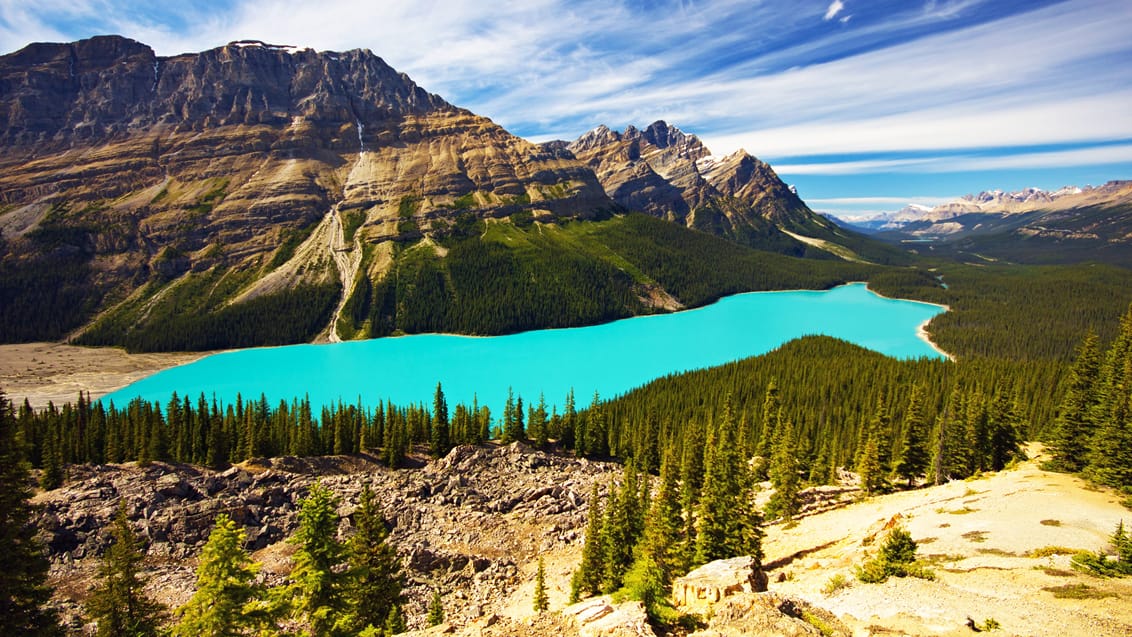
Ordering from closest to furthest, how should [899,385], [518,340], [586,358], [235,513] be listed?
[235,513]
[899,385]
[586,358]
[518,340]

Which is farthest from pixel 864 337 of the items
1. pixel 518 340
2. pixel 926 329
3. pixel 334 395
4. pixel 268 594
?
pixel 268 594

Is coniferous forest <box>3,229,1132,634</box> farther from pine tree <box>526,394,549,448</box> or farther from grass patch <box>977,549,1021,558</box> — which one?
grass patch <box>977,549,1021,558</box>

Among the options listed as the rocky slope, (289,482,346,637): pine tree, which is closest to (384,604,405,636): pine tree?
the rocky slope

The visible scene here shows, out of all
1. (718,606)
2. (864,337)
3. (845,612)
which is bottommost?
(864,337)

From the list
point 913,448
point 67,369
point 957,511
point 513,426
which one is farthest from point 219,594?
point 67,369

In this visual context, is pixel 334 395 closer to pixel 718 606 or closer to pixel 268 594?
pixel 268 594

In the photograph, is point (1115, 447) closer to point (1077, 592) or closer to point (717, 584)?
point (1077, 592)

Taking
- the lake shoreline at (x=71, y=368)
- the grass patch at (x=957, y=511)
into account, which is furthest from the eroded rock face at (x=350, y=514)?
the lake shoreline at (x=71, y=368)

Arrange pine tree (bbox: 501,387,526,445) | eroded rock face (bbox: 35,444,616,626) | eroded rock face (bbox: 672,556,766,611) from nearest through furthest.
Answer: eroded rock face (bbox: 672,556,766,611)
eroded rock face (bbox: 35,444,616,626)
pine tree (bbox: 501,387,526,445)
